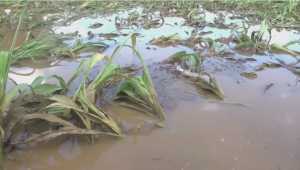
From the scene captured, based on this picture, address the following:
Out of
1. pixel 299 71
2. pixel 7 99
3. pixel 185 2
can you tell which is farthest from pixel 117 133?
pixel 185 2

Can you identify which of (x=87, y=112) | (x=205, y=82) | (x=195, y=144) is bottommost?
(x=195, y=144)

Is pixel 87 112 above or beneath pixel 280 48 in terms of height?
above

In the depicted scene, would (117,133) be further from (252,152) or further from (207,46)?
(207,46)

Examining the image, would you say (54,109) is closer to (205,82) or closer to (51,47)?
(205,82)

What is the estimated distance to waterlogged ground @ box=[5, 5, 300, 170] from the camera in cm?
158

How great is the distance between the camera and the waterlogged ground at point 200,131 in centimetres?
158

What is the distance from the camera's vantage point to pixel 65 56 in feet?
9.75

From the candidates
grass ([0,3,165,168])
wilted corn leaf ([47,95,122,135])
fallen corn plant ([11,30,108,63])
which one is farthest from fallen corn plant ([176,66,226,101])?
fallen corn plant ([11,30,108,63])

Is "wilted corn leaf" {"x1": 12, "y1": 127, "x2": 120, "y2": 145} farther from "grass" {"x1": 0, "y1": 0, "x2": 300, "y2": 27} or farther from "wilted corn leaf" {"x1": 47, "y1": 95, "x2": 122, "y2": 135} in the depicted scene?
"grass" {"x1": 0, "y1": 0, "x2": 300, "y2": 27}

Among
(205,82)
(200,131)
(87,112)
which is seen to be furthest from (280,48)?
(87,112)

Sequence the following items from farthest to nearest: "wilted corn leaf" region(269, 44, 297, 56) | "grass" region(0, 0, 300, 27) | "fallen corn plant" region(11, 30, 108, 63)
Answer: "grass" region(0, 0, 300, 27) → "wilted corn leaf" region(269, 44, 297, 56) → "fallen corn plant" region(11, 30, 108, 63)

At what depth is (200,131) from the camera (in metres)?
1.83

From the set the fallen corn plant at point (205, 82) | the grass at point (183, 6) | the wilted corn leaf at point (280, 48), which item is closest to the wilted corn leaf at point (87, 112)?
the fallen corn plant at point (205, 82)

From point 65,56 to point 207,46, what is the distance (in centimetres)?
143
